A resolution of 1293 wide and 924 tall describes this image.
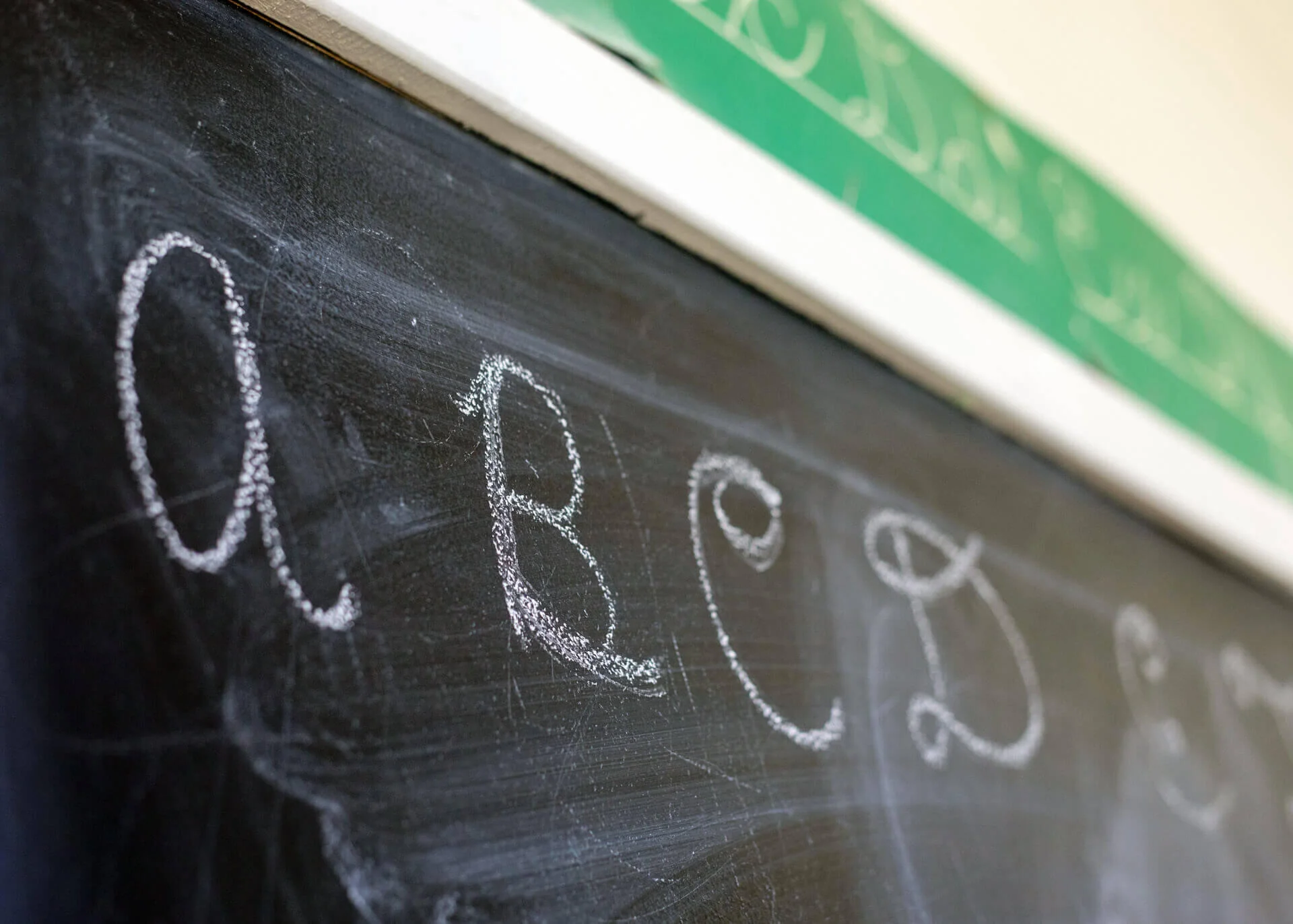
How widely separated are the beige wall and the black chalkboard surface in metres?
0.48

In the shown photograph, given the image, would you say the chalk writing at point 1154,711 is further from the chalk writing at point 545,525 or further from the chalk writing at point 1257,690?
the chalk writing at point 545,525

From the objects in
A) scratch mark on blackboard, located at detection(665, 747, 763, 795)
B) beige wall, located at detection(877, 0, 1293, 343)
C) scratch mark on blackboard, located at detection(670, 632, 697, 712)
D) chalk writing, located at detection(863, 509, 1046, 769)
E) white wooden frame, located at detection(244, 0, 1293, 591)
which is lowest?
scratch mark on blackboard, located at detection(665, 747, 763, 795)

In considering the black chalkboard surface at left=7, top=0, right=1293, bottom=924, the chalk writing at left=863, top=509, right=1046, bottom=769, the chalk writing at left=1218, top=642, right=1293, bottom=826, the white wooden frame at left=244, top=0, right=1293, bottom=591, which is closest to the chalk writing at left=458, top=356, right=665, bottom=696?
the black chalkboard surface at left=7, top=0, right=1293, bottom=924

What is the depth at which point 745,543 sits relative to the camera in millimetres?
622

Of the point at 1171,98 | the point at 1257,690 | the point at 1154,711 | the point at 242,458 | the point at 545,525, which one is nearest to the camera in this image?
the point at 242,458

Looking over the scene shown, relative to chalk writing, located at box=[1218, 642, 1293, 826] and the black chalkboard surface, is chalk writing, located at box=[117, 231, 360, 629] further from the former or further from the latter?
chalk writing, located at box=[1218, 642, 1293, 826]

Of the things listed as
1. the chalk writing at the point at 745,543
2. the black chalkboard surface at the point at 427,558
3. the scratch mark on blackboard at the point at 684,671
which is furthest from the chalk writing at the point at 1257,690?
the scratch mark on blackboard at the point at 684,671

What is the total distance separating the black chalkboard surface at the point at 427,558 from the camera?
357 millimetres

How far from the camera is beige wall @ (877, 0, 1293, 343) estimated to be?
3.57 feet

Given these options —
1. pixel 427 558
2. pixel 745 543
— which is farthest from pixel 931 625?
pixel 427 558

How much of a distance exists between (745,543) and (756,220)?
0.22 meters

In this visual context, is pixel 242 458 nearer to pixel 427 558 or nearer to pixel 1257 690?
pixel 427 558

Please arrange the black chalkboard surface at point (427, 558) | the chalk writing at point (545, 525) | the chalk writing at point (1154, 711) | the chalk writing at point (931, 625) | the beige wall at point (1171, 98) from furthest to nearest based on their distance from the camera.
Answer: the beige wall at point (1171, 98)
the chalk writing at point (1154, 711)
the chalk writing at point (931, 625)
the chalk writing at point (545, 525)
the black chalkboard surface at point (427, 558)

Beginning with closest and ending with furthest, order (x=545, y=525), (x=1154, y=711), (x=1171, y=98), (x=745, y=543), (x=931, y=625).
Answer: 1. (x=545, y=525)
2. (x=745, y=543)
3. (x=931, y=625)
4. (x=1154, y=711)
5. (x=1171, y=98)
